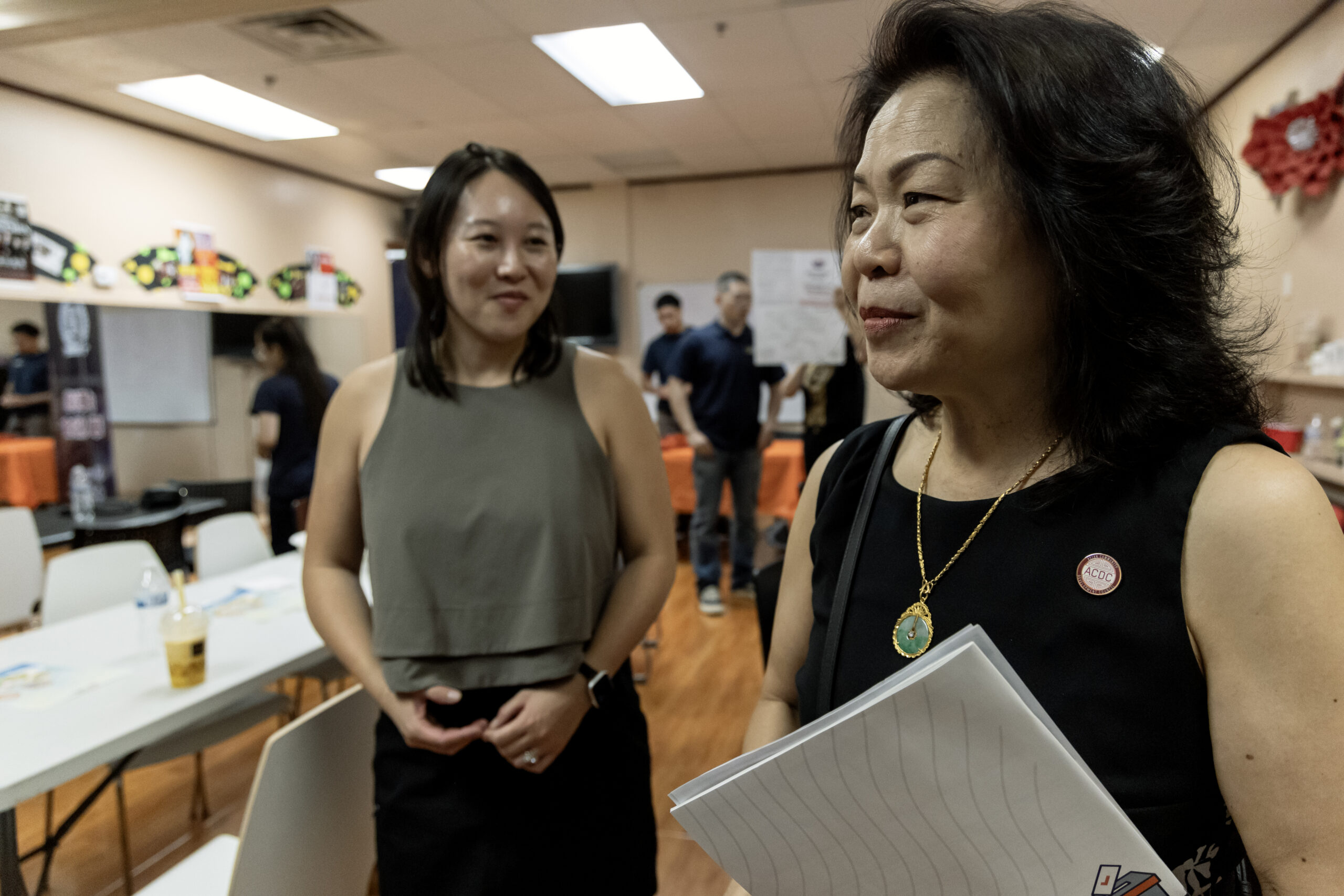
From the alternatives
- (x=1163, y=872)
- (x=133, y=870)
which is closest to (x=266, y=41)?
(x=133, y=870)

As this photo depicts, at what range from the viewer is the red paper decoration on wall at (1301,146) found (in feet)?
12.3

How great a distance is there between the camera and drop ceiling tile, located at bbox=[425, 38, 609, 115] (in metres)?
4.44

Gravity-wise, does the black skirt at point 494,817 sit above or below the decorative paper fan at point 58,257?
below

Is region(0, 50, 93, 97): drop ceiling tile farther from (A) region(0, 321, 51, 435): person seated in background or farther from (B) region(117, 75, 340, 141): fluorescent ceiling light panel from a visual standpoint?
(A) region(0, 321, 51, 435): person seated in background

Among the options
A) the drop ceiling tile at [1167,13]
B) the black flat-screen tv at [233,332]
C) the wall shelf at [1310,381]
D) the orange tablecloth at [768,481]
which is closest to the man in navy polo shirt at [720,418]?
the orange tablecloth at [768,481]

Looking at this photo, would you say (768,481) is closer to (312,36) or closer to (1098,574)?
(312,36)

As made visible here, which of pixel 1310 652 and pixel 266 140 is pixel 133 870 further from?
pixel 266 140

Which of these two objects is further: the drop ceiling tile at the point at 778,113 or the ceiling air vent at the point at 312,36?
the drop ceiling tile at the point at 778,113

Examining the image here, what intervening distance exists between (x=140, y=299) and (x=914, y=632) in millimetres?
6496

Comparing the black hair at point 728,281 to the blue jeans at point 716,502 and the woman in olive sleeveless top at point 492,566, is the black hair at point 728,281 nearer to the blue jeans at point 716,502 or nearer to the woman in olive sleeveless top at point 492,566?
the blue jeans at point 716,502

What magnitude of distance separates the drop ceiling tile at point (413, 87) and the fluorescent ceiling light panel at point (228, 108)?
782mm

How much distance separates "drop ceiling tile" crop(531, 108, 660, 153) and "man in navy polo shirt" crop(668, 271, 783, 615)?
64.5 inches

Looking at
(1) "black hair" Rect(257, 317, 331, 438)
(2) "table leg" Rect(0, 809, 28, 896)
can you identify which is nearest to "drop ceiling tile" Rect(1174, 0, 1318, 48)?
(1) "black hair" Rect(257, 317, 331, 438)

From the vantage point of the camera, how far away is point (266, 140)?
618 centimetres
